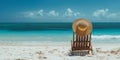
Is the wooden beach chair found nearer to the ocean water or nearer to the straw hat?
the straw hat

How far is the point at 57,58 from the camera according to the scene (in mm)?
10297

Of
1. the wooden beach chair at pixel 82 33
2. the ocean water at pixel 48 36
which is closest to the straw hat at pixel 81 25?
the wooden beach chair at pixel 82 33

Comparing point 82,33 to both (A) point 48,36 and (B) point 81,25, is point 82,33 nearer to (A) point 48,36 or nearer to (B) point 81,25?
(B) point 81,25

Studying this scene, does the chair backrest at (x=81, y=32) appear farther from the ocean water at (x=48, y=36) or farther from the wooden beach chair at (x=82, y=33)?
the ocean water at (x=48, y=36)

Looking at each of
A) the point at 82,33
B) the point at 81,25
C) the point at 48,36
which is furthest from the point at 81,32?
the point at 48,36

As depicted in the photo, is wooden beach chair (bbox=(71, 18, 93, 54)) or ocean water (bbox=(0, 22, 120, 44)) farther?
ocean water (bbox=(0, 22, 120, 44))

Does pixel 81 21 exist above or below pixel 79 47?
A: above

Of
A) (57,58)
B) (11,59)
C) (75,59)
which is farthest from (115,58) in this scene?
(11,59)

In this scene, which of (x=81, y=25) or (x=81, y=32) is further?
(x=81, y=25)

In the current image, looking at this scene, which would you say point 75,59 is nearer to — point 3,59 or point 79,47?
point 79,47

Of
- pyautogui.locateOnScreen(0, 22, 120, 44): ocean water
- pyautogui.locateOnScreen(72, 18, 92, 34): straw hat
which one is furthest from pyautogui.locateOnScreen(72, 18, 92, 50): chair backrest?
pyautogui.locateOnScreen(0, 22, 120, 44): ocean water

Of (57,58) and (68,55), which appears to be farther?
(68,55)

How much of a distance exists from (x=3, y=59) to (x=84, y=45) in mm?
3273

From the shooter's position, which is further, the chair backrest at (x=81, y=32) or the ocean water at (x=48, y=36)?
the ocean water at (x=48, y=36)
